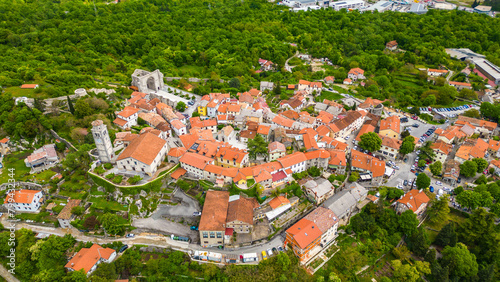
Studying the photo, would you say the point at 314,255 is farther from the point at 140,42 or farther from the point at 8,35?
the point at 8,35

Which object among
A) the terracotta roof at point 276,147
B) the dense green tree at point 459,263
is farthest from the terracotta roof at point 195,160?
the dense green tree at point 459,263

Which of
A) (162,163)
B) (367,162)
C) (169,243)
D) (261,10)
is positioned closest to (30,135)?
(162,163)

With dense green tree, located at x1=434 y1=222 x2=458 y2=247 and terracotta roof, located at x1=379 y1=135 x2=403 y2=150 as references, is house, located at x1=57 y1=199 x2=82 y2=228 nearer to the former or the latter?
terracotta roof, located at x1=379 y1=135 x2=403 y2=150

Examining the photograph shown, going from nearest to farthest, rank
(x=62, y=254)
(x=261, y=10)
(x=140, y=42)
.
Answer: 1. (x=62, y=254)
2. (x=140, y=42)
3. (x=261, y=10)

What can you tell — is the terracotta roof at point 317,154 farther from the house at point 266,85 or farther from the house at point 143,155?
the house at point 266,85

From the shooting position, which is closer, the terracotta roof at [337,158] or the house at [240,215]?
the house at [240,215]

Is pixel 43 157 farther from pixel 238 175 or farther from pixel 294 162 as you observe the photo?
pixel 294 162
